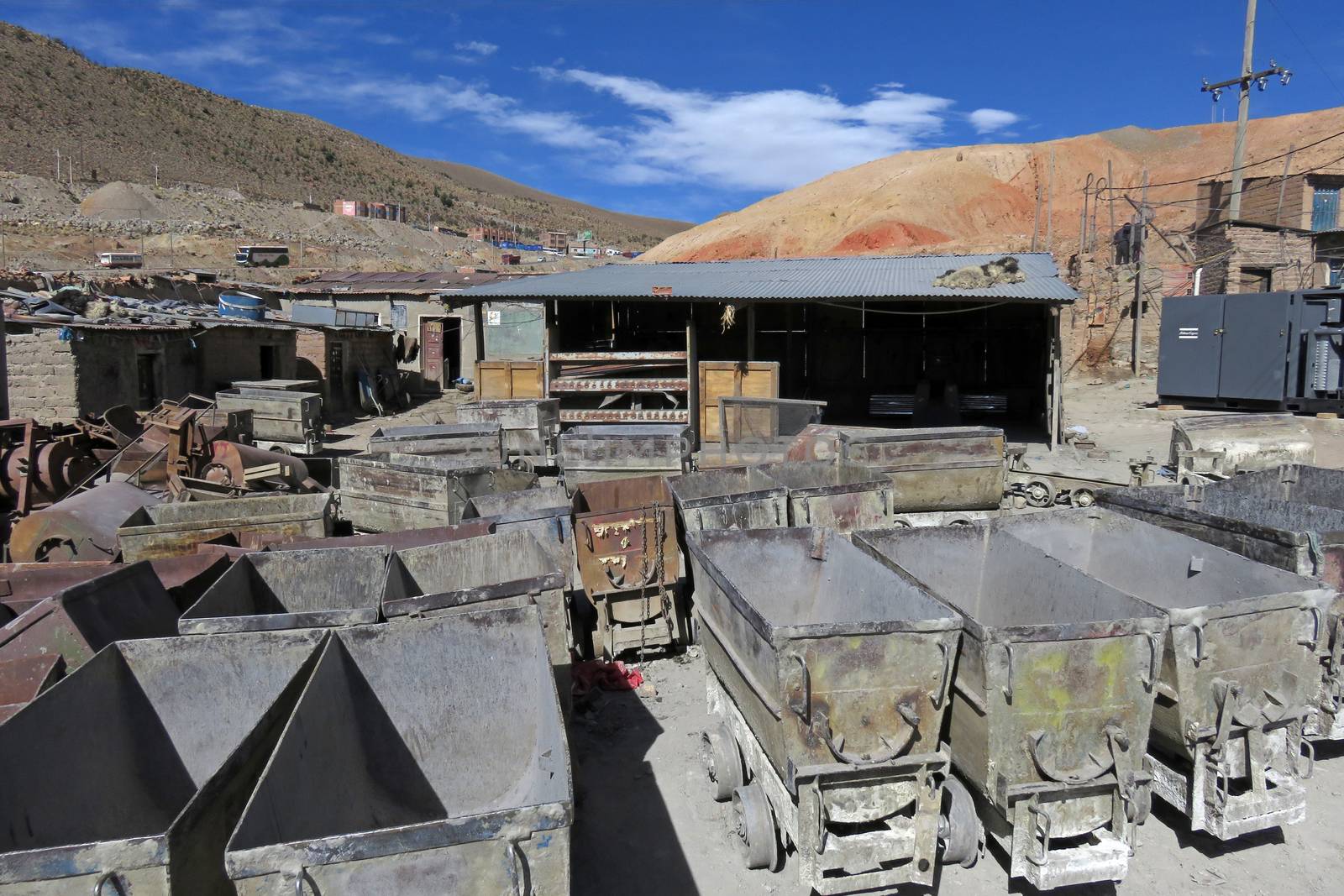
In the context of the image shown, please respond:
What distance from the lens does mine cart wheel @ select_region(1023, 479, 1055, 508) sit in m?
10.5

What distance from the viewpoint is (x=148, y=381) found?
17016 millimetres

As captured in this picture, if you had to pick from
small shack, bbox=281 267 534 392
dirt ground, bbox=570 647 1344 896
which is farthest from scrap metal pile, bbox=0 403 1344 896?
small shack, bbox=281 267 534 392

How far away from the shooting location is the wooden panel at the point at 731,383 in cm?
1622

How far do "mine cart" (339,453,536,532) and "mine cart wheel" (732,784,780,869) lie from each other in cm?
492

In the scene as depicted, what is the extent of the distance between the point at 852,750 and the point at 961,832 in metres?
0.76

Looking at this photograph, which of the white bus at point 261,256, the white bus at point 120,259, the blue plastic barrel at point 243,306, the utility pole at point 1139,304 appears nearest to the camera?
the blue plastic barrel at point 243,306

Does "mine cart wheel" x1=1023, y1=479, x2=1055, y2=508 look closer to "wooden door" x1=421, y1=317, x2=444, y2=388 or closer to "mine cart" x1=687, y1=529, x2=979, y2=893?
"mine cart" x1=687, y1=529, x2=979, y2=893

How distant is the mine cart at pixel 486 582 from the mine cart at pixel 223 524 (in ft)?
6.28

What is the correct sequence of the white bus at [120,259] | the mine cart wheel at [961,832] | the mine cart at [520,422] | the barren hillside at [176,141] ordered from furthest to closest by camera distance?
the barren hillside at [176,141] → the white bus at [120,259] → the mine cart at [520,422] → the mine cart wheel at [961,832]

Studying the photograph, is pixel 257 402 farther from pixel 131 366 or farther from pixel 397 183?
pixel 397 183

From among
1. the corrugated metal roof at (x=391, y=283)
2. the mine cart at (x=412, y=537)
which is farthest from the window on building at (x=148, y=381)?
the mine cart at (x=412, y=537)

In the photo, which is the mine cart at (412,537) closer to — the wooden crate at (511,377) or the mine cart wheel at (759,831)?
the mine cart wheel at (759,831)

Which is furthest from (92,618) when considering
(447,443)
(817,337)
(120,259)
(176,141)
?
(176,141)

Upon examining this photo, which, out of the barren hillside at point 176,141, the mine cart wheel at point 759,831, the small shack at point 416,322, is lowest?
the mine cart wheel at point 759,831
